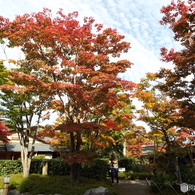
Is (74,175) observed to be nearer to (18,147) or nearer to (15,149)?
(15,149)

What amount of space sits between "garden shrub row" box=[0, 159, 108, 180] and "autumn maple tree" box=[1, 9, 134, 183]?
1774 mm

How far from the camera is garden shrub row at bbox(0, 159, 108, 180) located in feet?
38.0

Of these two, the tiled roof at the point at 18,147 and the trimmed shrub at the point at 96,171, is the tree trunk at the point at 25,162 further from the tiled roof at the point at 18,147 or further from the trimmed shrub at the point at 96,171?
the tiled roof at the point at 18,147

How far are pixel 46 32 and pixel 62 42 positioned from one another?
1.09m

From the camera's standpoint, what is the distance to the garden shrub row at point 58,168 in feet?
38.0

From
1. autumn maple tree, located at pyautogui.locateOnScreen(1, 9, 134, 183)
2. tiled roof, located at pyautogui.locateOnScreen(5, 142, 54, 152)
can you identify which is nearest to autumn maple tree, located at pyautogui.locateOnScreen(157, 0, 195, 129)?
autumn maple tree, located at pyautogui.locateOnScreen(1, 9, 134, 183)

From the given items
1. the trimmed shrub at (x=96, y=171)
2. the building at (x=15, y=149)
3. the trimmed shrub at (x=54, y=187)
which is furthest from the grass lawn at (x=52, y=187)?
the building at (x=15, y=149)

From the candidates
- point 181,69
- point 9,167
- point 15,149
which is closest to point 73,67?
point 181,69

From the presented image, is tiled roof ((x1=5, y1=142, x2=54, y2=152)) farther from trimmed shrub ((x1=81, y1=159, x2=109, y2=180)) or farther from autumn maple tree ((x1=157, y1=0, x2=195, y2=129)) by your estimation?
autumn maple tree ((x1=157, y1=0, x2=195, y2=129))

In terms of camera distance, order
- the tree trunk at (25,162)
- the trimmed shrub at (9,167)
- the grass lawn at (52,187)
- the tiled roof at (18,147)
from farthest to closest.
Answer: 1. the tiled roof at (18,147)
2. the trimmed shrub at (9,167)
3. the tree trunk at (25,162)
4. the grass lawn at (52,187)

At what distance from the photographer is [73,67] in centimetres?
903

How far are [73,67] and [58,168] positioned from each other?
8.05 metres

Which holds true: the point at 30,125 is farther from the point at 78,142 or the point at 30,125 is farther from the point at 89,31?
the point at 89,31

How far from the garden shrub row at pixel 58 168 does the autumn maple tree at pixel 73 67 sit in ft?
5.82
